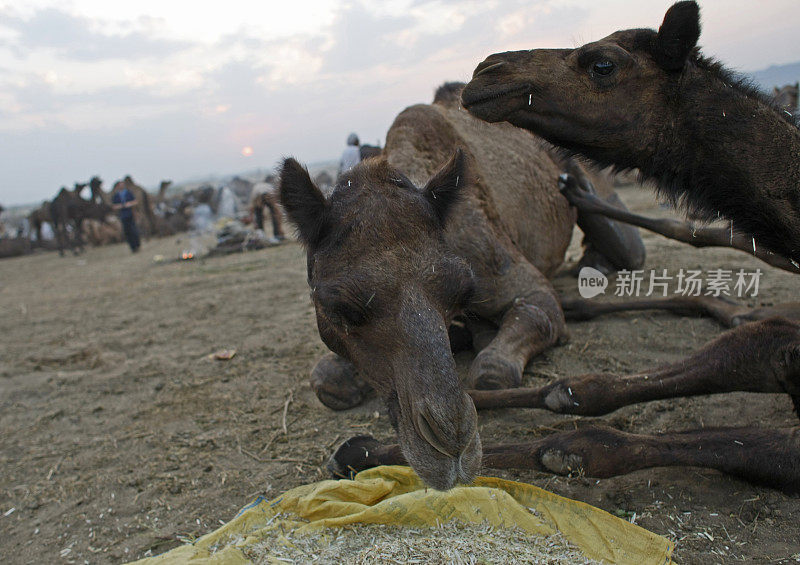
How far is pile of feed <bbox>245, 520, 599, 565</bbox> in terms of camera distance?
7.72ft

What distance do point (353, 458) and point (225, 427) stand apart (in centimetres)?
150

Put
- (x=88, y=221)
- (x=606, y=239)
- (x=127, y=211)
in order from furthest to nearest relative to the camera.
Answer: (x=88, y=221)
(x=127, y=211)
(x=606, y=239)

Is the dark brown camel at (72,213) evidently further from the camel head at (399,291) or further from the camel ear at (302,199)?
the camel head at (399,291)

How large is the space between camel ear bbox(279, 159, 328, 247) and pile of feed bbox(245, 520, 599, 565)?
143 cm

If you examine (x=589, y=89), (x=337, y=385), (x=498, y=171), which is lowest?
(x=337, y=385)

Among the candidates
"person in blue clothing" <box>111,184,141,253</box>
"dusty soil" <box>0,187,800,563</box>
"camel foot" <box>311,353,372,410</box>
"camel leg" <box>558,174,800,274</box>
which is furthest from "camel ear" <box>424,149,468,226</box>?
"person in blue clothing" <box>111,184,141,253</box>

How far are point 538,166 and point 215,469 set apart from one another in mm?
4593

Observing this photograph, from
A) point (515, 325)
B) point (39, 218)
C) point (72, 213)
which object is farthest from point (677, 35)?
point (39, 218)

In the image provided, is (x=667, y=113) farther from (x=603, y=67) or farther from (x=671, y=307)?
(x=671, y=307)

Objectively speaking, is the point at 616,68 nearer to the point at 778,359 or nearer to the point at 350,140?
the point at 778,359

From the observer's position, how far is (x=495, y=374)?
3.70 m

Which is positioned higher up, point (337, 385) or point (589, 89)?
point (589, 89)

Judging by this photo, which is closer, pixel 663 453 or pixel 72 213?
pixel 663 453

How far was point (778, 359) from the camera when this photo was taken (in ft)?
9.39
